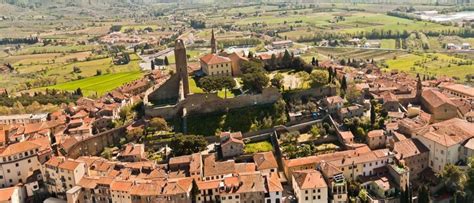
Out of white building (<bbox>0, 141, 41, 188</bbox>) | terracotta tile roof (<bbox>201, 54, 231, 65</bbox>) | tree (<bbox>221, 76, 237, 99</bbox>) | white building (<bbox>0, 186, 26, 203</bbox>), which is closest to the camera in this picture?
white building (<bbox>0, 186, 26, 203</bbox>)

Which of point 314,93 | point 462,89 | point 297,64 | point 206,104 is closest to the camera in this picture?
point 206,104

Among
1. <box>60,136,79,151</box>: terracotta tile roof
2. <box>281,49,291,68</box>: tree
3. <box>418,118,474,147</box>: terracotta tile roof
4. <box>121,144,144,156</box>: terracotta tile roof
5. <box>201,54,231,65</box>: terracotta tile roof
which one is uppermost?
<box>201,54,231,65</box>: terracotta tile roof

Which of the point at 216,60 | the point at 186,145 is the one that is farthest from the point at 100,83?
the point at 186,145

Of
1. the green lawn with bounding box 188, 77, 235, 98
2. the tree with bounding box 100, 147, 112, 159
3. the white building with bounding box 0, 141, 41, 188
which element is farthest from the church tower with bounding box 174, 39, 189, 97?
the white building with bounding box 0, 141, 41, 188

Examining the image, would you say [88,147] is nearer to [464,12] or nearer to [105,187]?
[105,187]

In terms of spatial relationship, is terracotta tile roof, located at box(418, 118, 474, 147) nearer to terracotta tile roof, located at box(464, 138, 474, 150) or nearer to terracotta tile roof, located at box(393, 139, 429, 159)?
terracotta tile roof, located at box(464, 138, 474, 150)

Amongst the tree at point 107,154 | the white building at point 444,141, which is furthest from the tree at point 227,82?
the white building at point 444,141

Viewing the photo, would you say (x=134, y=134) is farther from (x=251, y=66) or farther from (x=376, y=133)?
(x=376, y=133)

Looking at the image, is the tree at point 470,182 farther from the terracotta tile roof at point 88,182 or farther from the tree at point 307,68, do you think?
the terracotta tile roof at point 88,182
